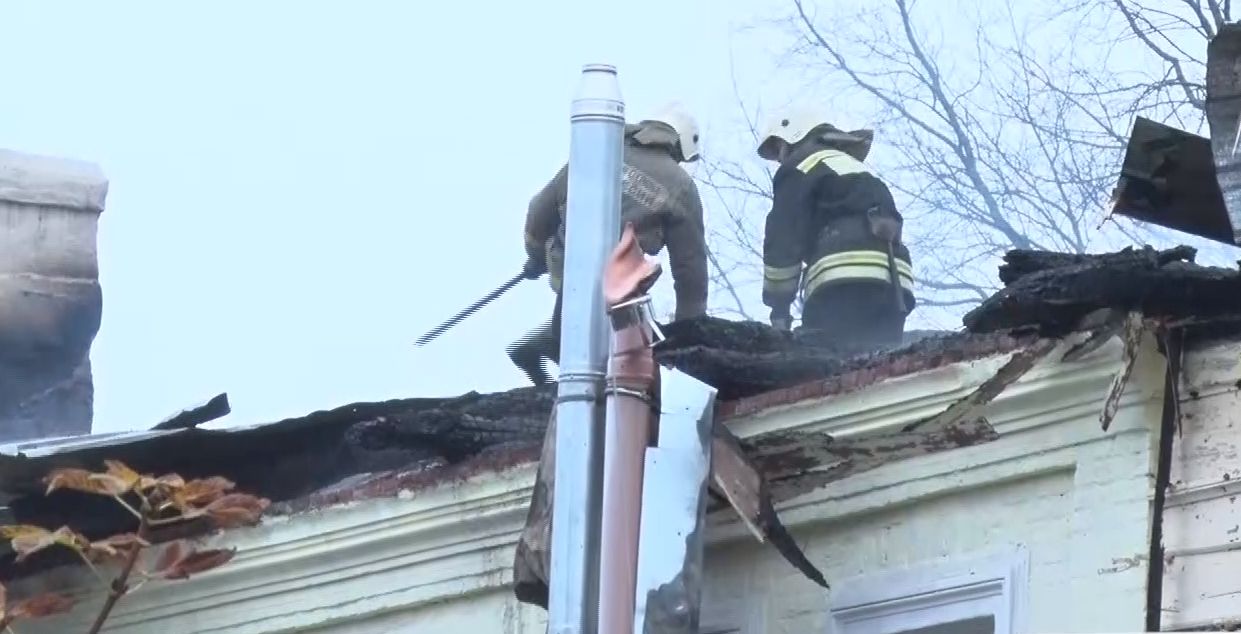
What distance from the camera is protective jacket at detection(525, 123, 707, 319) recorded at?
9.90 m

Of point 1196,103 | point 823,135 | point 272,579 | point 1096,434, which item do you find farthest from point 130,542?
point 1196,103

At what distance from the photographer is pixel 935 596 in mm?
6902

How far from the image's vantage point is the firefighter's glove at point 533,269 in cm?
1035

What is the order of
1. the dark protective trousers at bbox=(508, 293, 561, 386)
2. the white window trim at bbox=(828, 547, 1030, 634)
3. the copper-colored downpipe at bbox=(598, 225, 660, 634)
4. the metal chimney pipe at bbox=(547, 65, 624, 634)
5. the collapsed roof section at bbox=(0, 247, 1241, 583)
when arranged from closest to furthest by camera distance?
the collapsed roof section at bbox=(0, 247, 1241, 583)
the copper-colored downpipe at bbox=(598, 225, 660, 634)
the metal chimney pipe at bbox=(547, 65, 624, 634)
the white window trim at bbox=(828, 547, 1030, 634)
the dark protective trousers at bbox=(508, 293, 561, 386)

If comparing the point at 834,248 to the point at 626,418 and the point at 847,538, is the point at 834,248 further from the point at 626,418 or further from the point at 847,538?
the point at 626,418

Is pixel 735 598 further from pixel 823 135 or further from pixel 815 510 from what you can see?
pixel 823 135

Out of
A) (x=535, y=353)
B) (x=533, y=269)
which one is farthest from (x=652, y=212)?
(x=535, y=353)

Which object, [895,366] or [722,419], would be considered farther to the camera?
[722,419]

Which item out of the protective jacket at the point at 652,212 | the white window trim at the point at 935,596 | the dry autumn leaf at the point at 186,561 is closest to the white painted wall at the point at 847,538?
the white window trim at the point at 935,596

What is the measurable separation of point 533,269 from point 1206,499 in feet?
14.9

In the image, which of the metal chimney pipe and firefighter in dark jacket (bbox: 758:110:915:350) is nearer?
the metal chimney pipe

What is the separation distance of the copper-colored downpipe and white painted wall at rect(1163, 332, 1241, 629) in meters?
1.40

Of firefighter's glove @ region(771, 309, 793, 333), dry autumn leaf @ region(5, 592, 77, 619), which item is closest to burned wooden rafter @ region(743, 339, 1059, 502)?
dry autumn leaf @ region(5, 592, 77, 619)

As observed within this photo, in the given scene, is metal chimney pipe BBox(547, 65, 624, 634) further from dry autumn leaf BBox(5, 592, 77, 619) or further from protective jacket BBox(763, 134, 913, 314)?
protective jacket BBox(763, 134, 913, 314)
